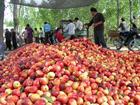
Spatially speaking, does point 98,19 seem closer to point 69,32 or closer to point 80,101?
point 69,32

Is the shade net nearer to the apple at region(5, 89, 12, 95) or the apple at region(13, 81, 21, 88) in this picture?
the apple at region(13, 81, 21, 88)

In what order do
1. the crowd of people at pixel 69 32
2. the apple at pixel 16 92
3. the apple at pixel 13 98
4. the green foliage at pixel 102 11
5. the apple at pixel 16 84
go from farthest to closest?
1. the green foliage at pixel 102 11
2. the crowd of people at pixel 69 32
3. the apple at pixel 16 84
4. the apple at pixel 16 92
5. the apple at pixel 13 98

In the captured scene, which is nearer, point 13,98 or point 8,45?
point 13,98

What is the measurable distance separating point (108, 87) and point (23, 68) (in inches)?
31.1

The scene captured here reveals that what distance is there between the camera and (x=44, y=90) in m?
3.17

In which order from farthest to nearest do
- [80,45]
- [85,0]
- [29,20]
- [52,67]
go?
[29,20] → [85,0] → [80,45] → [52,67]

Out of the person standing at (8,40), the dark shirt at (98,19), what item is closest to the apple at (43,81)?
the dark shirt at (98,19)

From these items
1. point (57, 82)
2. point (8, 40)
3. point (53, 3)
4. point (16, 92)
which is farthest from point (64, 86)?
point (8, 40)

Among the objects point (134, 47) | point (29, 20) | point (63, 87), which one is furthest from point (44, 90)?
point (29, 20)

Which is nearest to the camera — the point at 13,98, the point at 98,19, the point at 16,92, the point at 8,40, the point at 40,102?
the point at 40,102

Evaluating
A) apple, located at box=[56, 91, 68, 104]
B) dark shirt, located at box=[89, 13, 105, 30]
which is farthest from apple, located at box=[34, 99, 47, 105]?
dark shirt, located at box=[89, 13, 105, 30]

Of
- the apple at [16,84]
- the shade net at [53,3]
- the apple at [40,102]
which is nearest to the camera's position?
the apple at [40,102]

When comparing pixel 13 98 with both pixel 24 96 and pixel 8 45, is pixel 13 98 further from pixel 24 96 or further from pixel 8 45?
pixel 8 45

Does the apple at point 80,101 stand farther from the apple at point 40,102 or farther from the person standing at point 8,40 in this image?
the person standing at point 8,40
